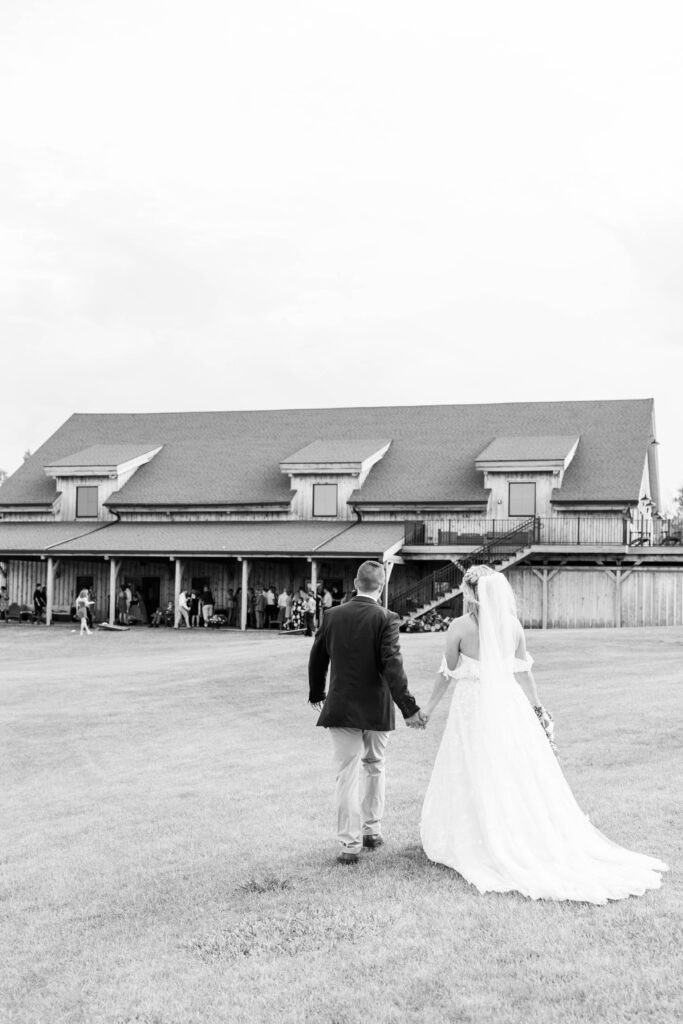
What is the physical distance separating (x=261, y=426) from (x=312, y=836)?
40388 millimetres

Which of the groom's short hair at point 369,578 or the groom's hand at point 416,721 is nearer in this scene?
the groom's hand at point 416,721

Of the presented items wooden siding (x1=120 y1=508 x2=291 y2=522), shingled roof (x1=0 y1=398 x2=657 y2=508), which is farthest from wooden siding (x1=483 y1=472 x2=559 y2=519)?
wooden siding (x1=120 y1=508 x2=291 y2=522)

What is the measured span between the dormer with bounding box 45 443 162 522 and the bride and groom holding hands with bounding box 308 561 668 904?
37114mm

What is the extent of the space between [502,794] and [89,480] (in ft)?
128

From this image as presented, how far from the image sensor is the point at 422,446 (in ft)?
144

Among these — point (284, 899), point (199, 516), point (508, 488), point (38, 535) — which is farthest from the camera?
point (199, 516)

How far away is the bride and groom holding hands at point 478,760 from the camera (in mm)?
6973

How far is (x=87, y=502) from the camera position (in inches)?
1752

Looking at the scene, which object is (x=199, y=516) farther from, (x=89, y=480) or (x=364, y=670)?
(x=364, y=670)

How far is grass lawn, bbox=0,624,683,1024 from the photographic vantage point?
17.9ft

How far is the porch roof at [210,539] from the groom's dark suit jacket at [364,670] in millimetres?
27317

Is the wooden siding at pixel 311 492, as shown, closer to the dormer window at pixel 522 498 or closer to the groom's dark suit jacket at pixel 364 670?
the dormer window at pixel 522 498

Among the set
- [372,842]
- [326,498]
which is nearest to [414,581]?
[326,498]

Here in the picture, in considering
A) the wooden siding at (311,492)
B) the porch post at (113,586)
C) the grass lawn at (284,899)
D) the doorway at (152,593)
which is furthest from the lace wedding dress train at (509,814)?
the doorway at (152,593)
